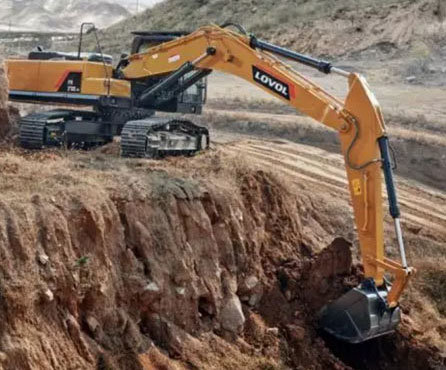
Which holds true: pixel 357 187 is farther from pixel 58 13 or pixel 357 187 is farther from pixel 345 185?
pixel 58 13

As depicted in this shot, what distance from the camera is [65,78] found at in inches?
664

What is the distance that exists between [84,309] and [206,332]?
2426mm

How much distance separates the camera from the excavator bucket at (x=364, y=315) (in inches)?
505

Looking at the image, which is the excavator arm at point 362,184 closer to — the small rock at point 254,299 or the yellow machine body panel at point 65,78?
the small rock at point 254,299

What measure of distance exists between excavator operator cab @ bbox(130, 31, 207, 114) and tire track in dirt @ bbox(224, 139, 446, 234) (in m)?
2.13

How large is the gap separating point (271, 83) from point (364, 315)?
429cm

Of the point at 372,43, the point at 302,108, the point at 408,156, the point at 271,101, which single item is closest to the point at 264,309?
the point at 302,108

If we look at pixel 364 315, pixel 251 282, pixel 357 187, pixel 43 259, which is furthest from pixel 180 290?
pixel 357 187

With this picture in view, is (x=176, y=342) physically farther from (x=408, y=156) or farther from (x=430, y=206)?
(x=408, y=156)

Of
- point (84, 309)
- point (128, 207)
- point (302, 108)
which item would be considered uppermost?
point (302, 108)

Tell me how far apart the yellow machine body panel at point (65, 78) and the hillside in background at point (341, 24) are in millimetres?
22716

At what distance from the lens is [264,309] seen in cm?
1406

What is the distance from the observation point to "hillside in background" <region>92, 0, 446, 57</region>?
38.3m

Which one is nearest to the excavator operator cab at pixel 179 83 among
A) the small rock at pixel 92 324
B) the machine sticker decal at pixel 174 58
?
the machine sticker decal at pixel 174 58
